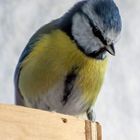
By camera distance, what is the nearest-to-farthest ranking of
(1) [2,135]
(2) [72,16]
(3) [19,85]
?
(1) [2,135] < (3) [19,85] < (2) [72,16]

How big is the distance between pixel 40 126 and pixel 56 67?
922 millimetres

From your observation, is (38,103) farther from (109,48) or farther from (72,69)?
(109,48)

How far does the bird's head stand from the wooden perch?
82 centimetres

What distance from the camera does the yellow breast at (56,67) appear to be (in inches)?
75.6

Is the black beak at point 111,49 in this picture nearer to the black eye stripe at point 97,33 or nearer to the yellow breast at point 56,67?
the black eye stripe at point 97,33

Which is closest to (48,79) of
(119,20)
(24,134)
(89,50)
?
(89,50)

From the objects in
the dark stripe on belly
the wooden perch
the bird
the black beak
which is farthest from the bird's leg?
the wooden perch

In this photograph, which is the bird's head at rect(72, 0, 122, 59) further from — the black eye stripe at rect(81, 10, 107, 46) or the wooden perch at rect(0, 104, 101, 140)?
the wooden perch at rect(0, 104, 101, 140)

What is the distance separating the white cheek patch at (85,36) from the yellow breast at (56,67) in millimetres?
42

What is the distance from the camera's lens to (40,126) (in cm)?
100

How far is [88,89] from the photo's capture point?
77.9 inches

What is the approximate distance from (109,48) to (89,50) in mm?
160

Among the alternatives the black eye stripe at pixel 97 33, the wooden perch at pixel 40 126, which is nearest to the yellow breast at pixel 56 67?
the black eye stripe at pixel 97 33

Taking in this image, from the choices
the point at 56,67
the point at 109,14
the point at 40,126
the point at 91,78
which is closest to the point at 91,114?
the point at 91,78
